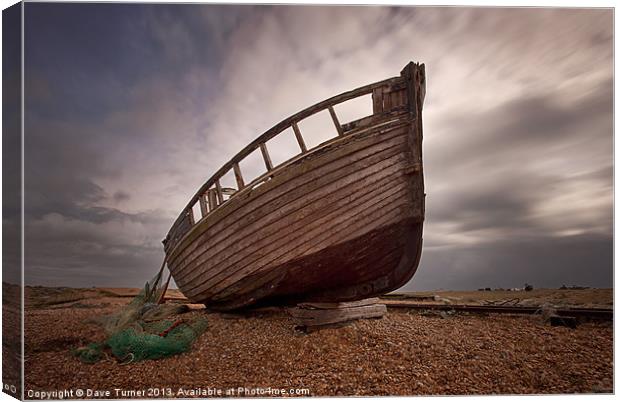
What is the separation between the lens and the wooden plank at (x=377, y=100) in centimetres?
491

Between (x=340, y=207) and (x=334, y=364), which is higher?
(x=340, y=207)

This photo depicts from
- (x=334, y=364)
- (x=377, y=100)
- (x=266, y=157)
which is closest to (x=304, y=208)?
(x=266, y=157)

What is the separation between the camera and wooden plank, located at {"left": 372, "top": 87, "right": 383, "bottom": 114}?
4.91 meters

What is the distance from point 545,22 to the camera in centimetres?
486

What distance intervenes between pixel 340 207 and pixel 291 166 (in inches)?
29.1

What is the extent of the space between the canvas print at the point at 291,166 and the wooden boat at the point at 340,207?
24mm

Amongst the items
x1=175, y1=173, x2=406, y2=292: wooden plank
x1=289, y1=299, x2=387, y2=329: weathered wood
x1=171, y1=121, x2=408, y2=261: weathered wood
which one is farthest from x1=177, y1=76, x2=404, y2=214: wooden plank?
x1=289, y1=299, x2=387, y2=329: weathered wood

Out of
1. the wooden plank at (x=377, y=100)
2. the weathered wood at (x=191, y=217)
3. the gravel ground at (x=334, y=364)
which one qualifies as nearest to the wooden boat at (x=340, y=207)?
the wooden plank at (x=377, y=100)

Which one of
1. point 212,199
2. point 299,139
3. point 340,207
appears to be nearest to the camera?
point 340,207

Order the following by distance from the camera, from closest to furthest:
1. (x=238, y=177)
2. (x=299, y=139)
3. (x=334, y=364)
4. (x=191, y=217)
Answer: (x=334, y=364), (x=299, y=139), (x=238, y=177), (x=191, y=217)

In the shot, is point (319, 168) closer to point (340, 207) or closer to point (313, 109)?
point (340, 207)

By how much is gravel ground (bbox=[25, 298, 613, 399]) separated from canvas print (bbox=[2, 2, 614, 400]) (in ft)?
0.07

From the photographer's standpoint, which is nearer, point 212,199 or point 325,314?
point 325,314

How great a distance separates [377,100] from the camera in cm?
494
